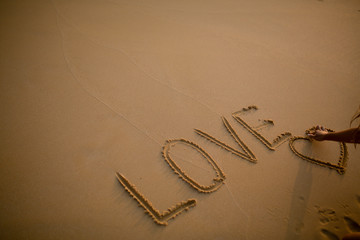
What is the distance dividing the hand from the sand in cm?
7

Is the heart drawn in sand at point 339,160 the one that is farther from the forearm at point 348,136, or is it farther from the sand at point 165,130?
the forearm at point 348,136

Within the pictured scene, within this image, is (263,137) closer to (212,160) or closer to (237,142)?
(237,142)

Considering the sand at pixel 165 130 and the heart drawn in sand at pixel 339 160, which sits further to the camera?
the heart drawn in sand at pixel 339 160

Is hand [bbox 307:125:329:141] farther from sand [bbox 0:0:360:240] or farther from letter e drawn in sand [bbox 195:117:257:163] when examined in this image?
letter e drawn in sand [bbox 195:117:257:163]

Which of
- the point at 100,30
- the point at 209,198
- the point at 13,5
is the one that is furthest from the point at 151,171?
the point at 13,5

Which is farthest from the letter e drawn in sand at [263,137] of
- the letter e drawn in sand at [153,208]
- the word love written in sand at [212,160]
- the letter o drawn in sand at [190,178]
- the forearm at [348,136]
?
the letter e drawn in sand at [153,208]

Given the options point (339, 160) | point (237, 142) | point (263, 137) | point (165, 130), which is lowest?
point (339, 160)

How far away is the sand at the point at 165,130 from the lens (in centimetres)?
130

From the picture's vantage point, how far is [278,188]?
1.52m

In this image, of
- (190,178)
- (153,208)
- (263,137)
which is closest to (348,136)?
(263,137)

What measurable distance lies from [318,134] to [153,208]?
155 cm

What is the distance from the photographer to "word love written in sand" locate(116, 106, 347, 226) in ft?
4.35

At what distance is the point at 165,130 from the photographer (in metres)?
1.75

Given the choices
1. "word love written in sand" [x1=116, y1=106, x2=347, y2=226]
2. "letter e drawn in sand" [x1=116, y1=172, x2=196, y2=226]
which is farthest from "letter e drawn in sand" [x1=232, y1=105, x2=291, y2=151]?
"letter e drawn in sand" [x1=116, y1=172, x2=196, y2=226]
